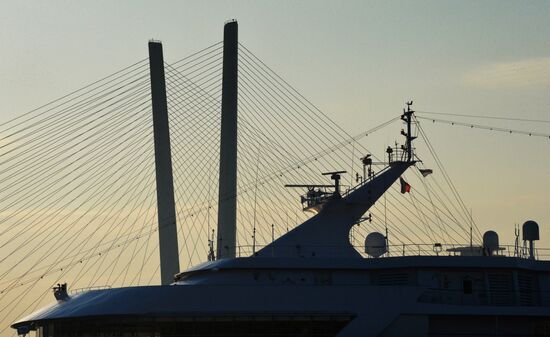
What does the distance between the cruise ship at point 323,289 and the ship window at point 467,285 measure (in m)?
0.04

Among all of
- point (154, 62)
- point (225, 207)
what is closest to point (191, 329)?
point (225, 207)

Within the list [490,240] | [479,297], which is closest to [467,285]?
[479,297]

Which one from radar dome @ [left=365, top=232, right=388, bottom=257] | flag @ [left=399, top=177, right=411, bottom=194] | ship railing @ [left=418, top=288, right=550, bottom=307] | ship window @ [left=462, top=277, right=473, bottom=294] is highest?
flag @ [left=399, top=177, right=411, bottom=194]

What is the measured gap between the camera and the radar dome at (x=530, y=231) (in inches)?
2394

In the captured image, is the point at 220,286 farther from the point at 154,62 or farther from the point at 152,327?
the point at 154,62

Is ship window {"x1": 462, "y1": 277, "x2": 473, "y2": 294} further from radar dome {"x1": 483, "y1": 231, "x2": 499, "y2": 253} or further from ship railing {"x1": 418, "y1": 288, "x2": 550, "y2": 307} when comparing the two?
radar dome {"x1": 483, "y1": 231, "x2": 499, "y2": 253}

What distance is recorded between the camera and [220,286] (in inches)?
2140

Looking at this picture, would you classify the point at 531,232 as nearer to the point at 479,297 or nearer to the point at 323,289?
the point at 479,297

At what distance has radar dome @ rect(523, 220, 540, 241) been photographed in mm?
60812

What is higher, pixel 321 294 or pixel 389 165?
pixel 389 165

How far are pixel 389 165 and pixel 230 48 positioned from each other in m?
9.30

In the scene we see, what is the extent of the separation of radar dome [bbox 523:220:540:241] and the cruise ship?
51mm

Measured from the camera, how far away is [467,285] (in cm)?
5709

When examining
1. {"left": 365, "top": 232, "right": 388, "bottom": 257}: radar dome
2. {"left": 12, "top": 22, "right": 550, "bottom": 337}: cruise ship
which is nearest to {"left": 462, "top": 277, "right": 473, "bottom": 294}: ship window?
{"left": 12, "top": 22, "right": 550, "bottom": 337}: cruise ship
